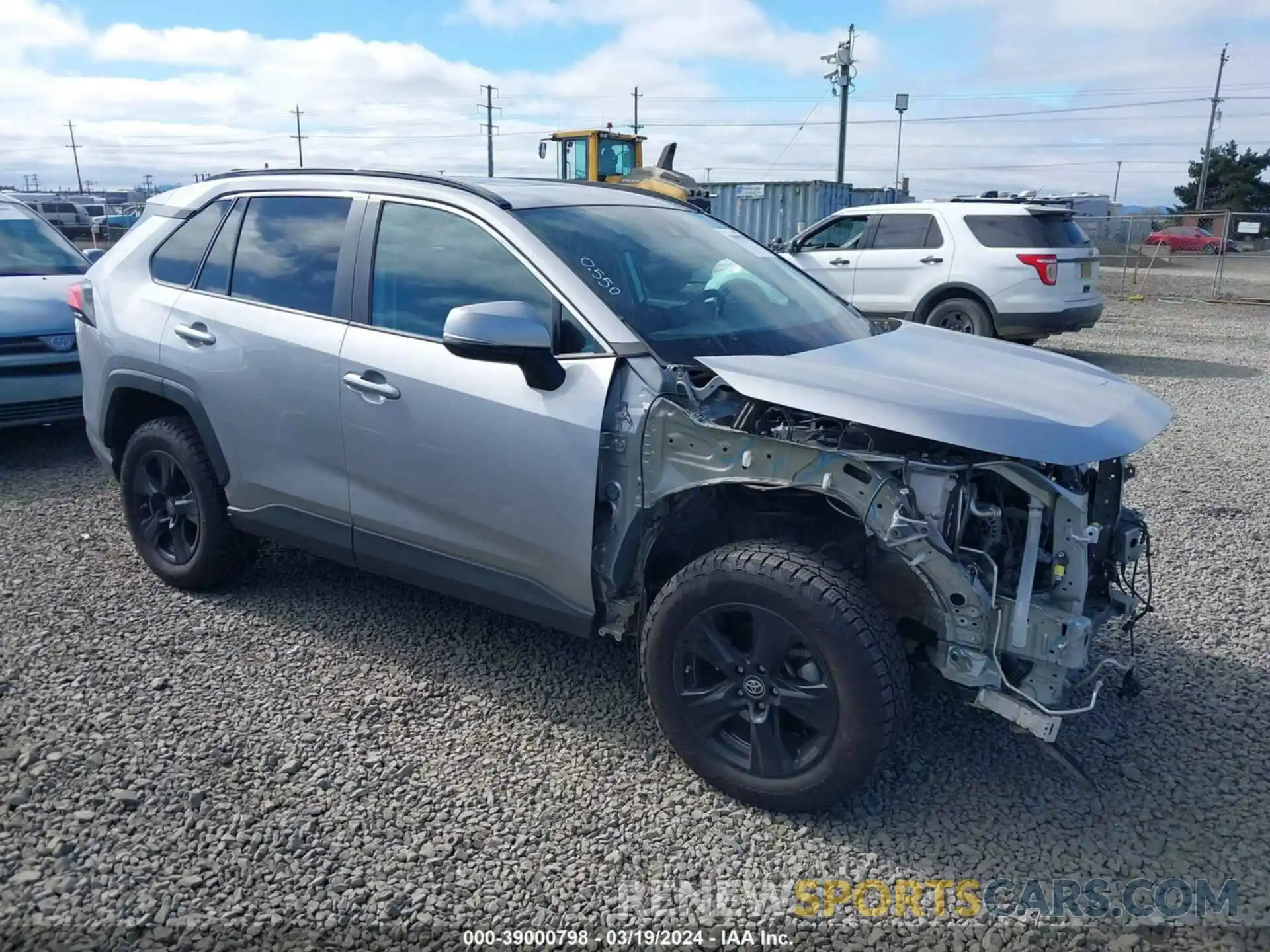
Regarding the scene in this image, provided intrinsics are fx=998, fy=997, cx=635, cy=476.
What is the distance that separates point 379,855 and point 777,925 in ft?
3.73

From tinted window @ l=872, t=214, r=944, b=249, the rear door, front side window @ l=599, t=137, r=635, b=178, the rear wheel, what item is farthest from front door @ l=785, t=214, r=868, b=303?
front side window @ l=599, t=137, r=635, b=178

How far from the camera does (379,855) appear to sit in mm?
2857

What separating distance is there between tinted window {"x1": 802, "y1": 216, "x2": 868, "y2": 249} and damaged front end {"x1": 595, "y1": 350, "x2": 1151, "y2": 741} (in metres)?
Result: 9.62

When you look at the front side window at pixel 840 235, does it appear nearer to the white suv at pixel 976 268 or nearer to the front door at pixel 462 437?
the white suv at pixel 976 268

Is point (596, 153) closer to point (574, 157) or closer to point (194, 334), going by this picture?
point (574, 157)

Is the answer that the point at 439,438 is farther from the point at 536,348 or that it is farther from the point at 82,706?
the point at 82,706

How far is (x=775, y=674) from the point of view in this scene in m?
2.93

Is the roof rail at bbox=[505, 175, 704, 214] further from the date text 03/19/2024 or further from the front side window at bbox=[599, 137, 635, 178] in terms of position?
the front side window at bbox=[599, 137, 635, 178]

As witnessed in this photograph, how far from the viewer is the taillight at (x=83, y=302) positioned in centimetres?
473

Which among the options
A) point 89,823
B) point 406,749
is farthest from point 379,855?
point 89,823

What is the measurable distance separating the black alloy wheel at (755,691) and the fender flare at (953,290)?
9.14m

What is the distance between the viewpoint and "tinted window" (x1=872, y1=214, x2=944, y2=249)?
11.6 meters

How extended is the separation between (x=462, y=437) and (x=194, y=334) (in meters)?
1.56

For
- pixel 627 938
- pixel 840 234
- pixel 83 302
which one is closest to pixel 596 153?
pixel 840 234
